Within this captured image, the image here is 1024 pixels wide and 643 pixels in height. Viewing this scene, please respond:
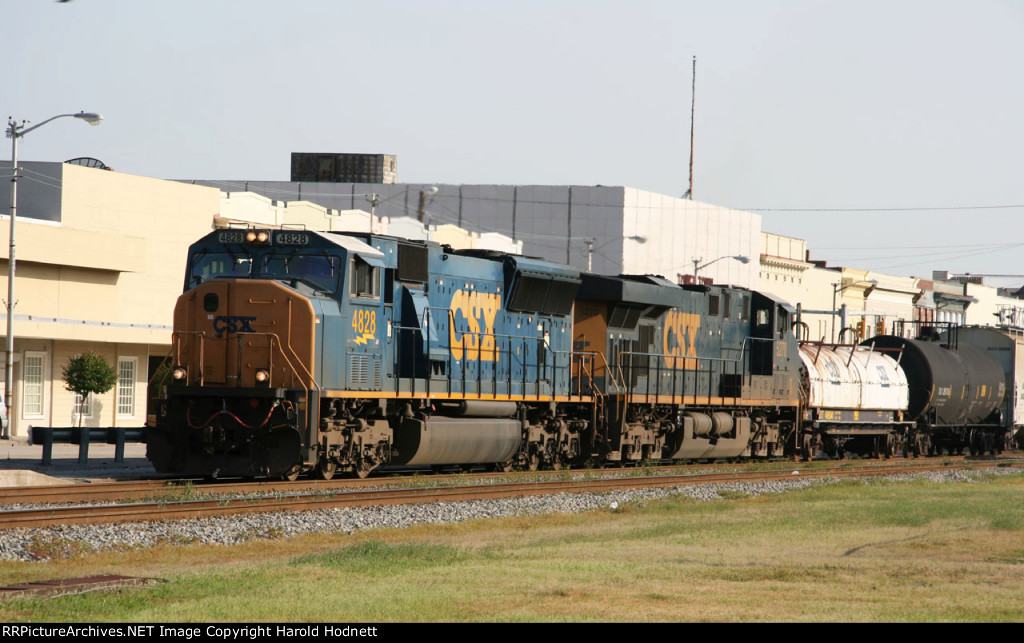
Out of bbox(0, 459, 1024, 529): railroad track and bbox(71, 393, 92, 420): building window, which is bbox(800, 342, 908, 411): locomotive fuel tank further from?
bbox(71, 393, 92, 420): building window

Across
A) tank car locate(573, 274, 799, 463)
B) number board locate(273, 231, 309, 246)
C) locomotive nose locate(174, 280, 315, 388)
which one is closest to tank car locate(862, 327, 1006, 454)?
tank car locate(573, 274, 799, 463)

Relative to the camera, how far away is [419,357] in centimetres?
2200

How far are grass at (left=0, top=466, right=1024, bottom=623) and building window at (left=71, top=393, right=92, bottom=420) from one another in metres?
26.0

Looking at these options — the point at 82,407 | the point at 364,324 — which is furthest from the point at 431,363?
the point at 82,407

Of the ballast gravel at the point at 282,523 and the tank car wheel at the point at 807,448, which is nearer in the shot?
the ballast gravel at the point at 282,523

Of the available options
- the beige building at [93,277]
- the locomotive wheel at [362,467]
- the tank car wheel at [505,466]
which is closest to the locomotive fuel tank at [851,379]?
the tank car wheel at [505,466]

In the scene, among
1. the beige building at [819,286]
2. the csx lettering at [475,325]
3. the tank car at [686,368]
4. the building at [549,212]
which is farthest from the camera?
the beige building at [819,286]

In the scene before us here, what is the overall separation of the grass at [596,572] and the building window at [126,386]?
92.7 ft

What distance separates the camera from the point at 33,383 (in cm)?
3956

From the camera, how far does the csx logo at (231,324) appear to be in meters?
19.7

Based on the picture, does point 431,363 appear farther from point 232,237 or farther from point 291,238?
point 232,237

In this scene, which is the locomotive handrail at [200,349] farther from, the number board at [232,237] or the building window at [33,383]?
the building window at [33,383]
